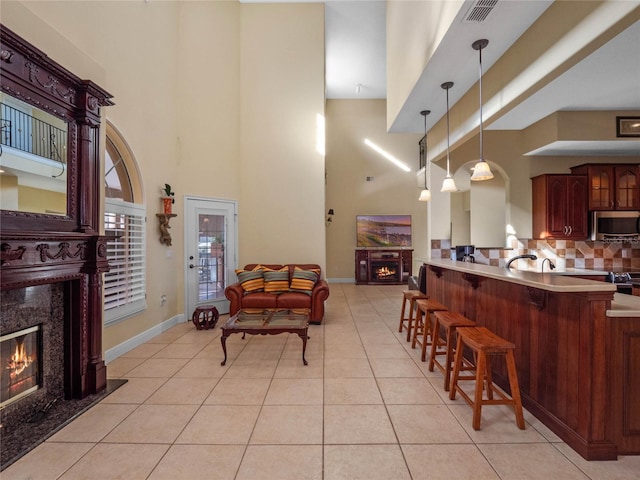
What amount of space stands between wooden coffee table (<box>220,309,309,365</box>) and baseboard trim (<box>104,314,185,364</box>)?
1.25 m

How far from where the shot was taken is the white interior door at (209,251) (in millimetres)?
5266

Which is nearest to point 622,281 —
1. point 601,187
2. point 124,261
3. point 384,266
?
point 601,187

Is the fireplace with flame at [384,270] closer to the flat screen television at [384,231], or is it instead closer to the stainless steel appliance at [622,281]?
the flat screen television at [384,231]

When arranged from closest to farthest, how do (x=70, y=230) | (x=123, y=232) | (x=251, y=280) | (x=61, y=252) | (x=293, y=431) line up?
(x=293, y=431)
(x=61, y=252)
(x=70, y=230)
(x=123, y=232)
(x=251, y=280)

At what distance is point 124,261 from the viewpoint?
3.82 m

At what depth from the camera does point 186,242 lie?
17.1 ft

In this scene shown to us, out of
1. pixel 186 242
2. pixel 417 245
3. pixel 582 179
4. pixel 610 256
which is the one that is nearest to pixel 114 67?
pixel 186 242

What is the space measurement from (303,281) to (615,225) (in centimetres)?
511

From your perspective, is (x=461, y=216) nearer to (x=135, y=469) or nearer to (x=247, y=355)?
(x=247, y=355)

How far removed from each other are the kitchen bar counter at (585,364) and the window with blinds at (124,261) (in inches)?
160

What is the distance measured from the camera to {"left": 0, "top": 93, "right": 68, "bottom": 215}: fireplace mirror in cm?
212

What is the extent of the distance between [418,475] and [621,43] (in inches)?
137

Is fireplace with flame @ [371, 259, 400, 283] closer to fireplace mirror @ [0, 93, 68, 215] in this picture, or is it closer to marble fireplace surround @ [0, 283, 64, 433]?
marble fireplace surround @ [0, 283, 64, 433]

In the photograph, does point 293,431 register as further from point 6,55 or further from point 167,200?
point 167,200
